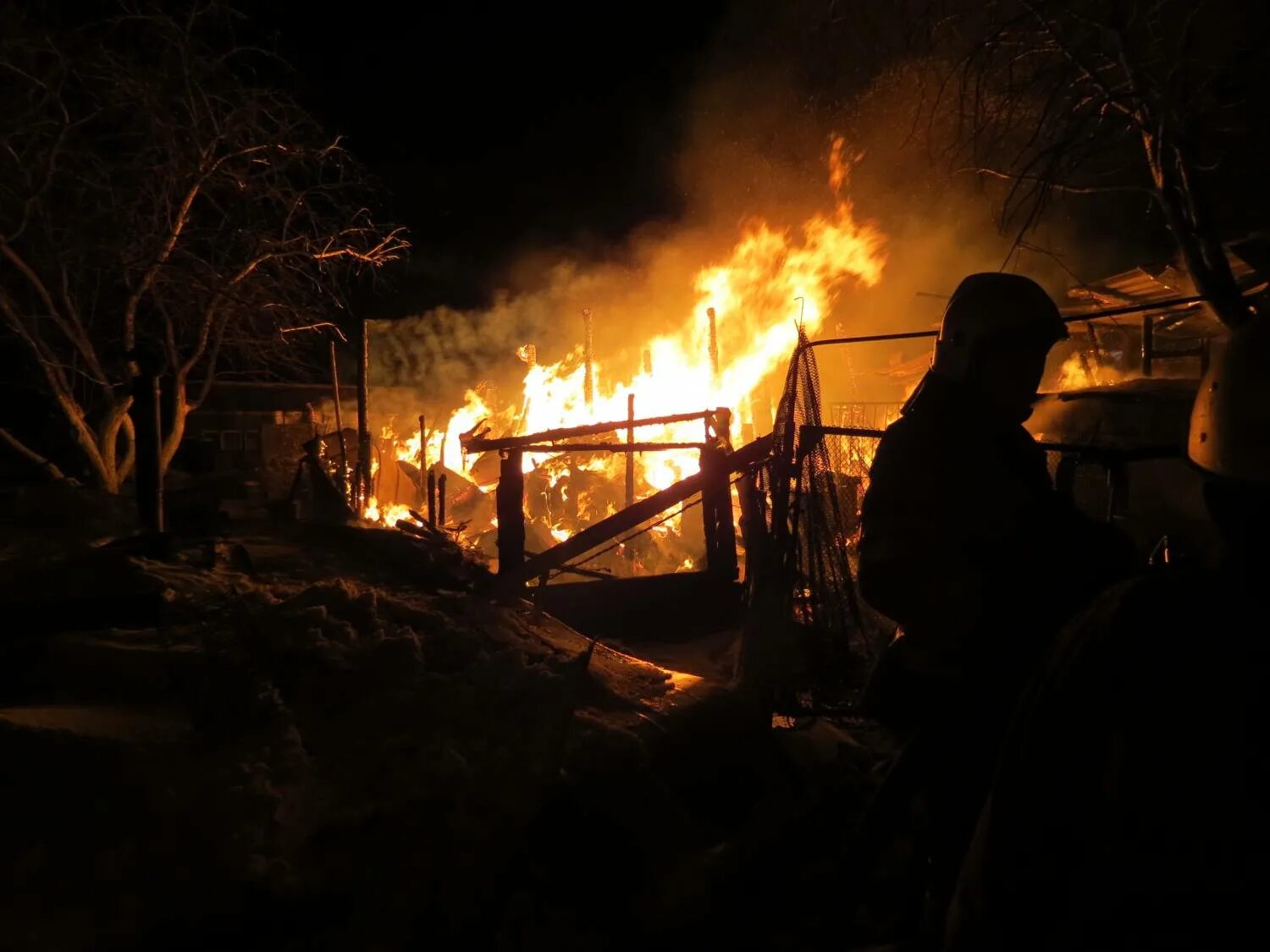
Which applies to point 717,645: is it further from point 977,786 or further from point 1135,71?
point 1135,71

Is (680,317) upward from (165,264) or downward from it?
upward

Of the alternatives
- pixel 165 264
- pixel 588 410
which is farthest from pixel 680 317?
pixel 165 264

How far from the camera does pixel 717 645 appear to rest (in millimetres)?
7266

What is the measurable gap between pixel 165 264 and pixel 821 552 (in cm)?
1087

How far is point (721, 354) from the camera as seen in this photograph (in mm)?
28297

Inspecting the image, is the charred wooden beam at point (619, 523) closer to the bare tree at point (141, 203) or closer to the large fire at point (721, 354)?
the bare tree at point (141, 203)

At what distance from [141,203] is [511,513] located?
9446mm

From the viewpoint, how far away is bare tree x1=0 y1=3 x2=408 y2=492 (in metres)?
10.0

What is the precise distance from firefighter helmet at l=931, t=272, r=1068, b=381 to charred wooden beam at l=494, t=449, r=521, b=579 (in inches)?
189

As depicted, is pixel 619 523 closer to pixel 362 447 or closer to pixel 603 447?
pixel 603 447

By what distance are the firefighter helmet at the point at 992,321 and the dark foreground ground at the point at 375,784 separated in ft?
7.15

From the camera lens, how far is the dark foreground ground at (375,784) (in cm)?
244

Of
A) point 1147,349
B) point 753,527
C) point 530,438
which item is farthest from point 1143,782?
point 1147,349

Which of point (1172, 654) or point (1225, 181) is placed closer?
point (1172, 654)
